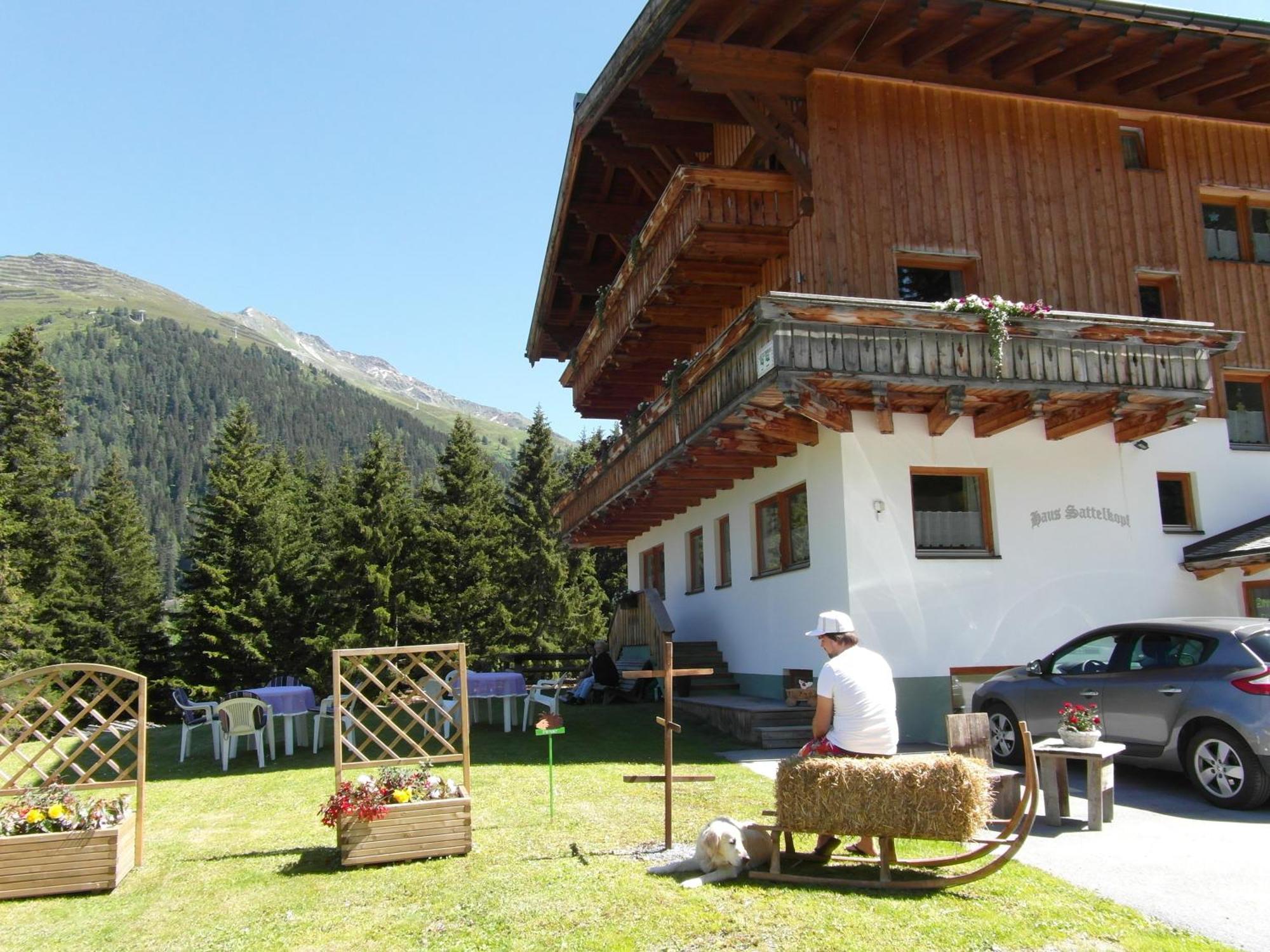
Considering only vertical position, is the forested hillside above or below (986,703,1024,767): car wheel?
above

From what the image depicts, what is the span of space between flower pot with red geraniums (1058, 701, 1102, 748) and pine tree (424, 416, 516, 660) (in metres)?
38.3

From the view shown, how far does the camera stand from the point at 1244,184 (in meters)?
17.9

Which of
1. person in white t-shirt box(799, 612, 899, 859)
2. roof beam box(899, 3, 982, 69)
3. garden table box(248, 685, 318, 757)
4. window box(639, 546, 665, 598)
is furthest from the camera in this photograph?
window box(639, 546, 665, 598)

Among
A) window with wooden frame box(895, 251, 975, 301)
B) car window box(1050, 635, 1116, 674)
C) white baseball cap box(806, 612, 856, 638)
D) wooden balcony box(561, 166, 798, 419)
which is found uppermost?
wooden balcony box(561, 166, 798, 419)

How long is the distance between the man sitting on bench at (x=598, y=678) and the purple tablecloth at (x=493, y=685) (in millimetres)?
5401

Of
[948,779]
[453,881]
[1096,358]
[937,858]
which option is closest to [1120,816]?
[937,858]

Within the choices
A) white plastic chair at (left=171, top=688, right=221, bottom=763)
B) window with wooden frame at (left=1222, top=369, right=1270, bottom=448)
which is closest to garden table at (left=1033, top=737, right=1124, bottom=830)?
window with wooden frame at (left=1222, top=369, right=1270, bottom=448)

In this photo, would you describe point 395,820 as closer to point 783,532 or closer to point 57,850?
point 57,850

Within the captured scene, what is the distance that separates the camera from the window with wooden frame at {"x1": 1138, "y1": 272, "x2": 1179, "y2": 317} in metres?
17.1

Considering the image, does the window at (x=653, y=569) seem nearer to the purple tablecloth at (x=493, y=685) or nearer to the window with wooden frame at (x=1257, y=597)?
the purple tablecloth at (x=493, y=685)

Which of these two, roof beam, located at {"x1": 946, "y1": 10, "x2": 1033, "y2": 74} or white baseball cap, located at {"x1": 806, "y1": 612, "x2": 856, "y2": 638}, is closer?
white baseball cap, located at {"x1": 806, "y1": 612, "x2": 856, "y2": 638}

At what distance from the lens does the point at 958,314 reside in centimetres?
1346

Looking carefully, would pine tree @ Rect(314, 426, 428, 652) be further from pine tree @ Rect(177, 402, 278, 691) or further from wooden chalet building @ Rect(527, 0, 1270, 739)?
wooden chalet building @ Rect(527, 0, 1270, 739)

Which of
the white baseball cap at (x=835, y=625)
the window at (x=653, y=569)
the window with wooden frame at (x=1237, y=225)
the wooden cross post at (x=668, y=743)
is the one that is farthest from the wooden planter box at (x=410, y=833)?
the window at (x=653, y=569)
